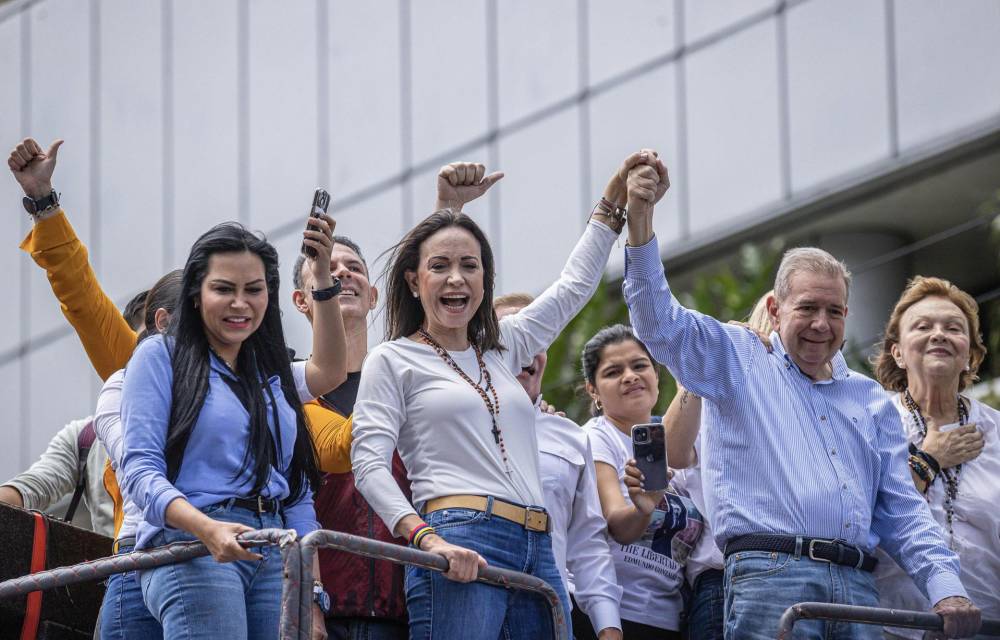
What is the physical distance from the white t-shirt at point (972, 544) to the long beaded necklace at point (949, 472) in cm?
1

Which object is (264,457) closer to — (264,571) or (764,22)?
(264,571)

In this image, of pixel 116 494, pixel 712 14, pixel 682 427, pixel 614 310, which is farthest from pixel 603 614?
pixel 712 14

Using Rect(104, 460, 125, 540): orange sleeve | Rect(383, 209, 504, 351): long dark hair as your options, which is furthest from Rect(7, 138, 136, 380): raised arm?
Rect(383, 209, 504, 351): long dark hair

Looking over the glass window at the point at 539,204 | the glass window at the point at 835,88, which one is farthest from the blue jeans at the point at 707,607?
the glass window at the point at 539,204

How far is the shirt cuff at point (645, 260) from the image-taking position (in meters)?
6.13

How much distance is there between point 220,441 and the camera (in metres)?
5.47

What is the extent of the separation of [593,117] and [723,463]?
13098 mm

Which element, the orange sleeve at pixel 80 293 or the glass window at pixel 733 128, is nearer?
the orange sleeve at pixel 80 293

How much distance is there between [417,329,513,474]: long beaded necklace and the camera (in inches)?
232

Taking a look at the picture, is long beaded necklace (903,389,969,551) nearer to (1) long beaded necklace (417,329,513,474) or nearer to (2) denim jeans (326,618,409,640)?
(1) long beaded necklace (417,329,513,474)

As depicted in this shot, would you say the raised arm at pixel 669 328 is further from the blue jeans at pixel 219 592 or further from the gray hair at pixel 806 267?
the blue jeans at pixel 219 592

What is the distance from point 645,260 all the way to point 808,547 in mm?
1117

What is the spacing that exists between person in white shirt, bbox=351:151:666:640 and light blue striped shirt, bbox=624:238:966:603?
395 millimetres

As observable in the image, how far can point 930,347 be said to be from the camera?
7.30 meters
